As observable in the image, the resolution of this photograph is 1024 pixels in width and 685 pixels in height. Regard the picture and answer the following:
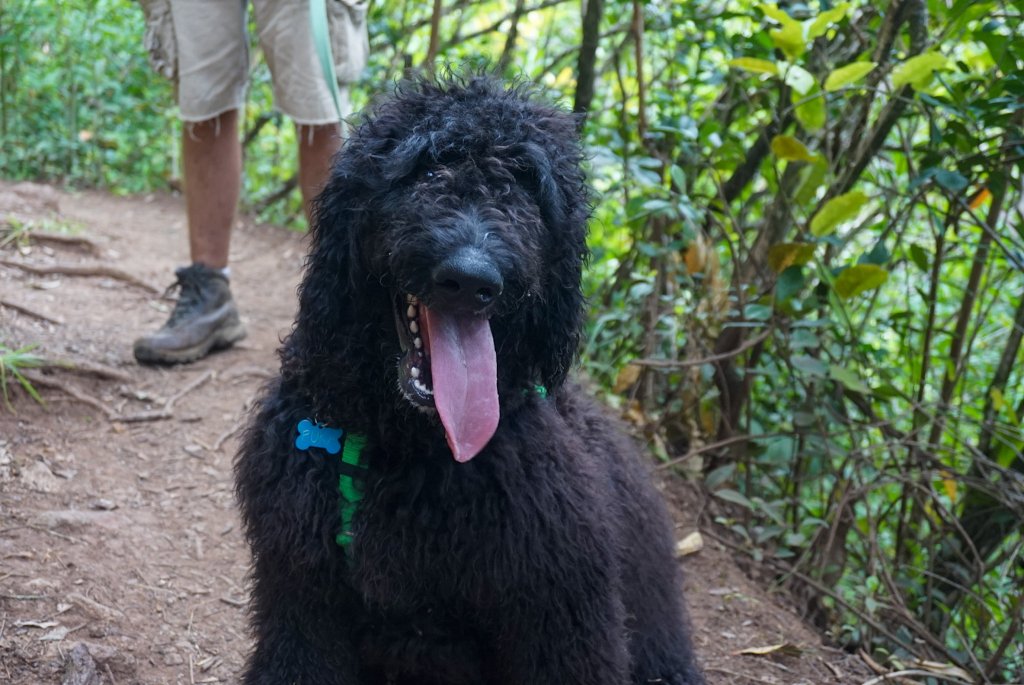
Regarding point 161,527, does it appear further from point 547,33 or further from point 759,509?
point 547,33

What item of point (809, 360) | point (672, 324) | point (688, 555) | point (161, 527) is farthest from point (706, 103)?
point (161, 527)

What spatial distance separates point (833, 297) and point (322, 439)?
203cm

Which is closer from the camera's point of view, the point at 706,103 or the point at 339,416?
the point at 339,416

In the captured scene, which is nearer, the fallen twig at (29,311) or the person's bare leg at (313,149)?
the person's bare leg at (313,149)

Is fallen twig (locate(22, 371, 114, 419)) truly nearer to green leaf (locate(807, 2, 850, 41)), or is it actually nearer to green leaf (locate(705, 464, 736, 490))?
green leaf (locate(705, 464, 736, 490))

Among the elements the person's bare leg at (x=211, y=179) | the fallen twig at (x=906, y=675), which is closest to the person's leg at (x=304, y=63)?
the person's bare leg at (x=211, y=179)

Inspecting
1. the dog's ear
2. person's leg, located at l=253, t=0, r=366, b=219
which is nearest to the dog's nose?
the dog's ear

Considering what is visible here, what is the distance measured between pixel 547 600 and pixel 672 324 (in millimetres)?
2356

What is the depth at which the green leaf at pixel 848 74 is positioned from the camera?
305 cm

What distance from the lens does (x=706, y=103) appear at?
5.12 m

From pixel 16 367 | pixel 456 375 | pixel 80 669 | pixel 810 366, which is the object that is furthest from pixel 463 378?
pixel 16 367

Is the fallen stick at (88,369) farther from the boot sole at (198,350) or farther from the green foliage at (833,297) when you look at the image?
the green foliage at (833,297)

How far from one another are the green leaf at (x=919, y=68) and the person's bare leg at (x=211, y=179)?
2.74 m

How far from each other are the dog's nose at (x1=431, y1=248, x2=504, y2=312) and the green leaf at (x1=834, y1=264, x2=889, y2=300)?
6.12 ft
